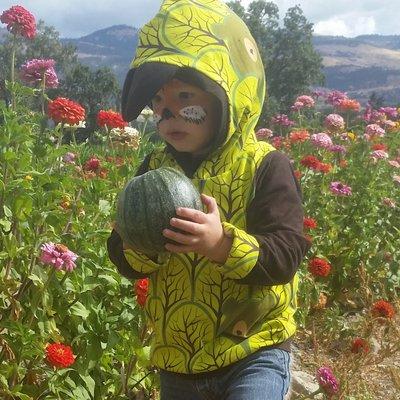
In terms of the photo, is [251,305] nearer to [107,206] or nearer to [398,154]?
[107,206]

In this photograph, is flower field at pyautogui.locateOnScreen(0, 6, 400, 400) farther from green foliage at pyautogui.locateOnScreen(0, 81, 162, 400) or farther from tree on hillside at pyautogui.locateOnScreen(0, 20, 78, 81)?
tree on hillside at pyautogui.locateOnScreen(0, 20, 78, 81)

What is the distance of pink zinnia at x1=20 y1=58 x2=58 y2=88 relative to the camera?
3740mm

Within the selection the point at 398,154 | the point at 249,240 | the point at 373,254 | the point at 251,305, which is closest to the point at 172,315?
the point at 251,305

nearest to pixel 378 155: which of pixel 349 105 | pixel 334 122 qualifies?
pixel 334 122

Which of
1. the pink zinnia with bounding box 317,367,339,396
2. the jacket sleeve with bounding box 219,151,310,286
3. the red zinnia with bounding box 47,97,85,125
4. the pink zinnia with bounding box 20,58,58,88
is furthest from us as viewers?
the pink zinnia with bounding box 20,58,58,88

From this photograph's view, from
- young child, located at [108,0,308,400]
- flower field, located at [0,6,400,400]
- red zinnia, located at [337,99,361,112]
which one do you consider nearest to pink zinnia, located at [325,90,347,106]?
red zinnia, located at [337,99,361,112]

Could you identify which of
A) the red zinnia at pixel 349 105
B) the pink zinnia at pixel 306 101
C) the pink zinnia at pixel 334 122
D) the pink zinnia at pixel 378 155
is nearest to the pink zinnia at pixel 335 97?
the red zinnia at pixel 349 105

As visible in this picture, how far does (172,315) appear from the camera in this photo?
1782 millimetres

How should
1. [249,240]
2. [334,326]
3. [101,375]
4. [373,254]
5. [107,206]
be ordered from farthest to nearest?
[373,254] < [334,326] < [107,206] < [101,375] < [249,240]

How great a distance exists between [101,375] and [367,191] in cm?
274

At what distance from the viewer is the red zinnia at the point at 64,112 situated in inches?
127

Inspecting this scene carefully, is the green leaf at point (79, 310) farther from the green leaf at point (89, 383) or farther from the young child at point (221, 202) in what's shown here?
the young child at point (221, 202)

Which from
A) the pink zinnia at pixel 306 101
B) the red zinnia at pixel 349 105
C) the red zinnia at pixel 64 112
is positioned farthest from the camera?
the pink zinnia at pixel 306 101

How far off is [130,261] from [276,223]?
404 millimetres
